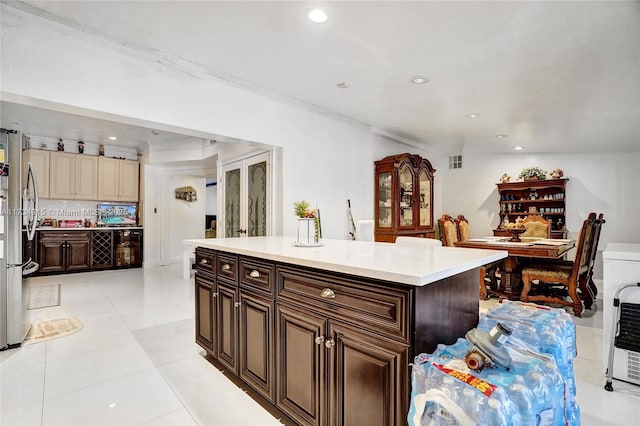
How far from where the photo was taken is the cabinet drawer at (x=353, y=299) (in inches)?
47.3

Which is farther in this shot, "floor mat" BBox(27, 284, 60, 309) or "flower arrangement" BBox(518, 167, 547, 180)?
"flower arrangement" BBox(518, 167, 547, 180)

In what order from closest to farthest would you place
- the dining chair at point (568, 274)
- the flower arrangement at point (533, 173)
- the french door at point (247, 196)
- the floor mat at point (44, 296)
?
the dining chair at point (568, 274)
the french door at point (247, 196)
the floor mat at point (44, 296)
the flower arrangement at point (533, 173)

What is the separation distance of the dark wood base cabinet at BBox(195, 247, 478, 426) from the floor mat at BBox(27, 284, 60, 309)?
349cm

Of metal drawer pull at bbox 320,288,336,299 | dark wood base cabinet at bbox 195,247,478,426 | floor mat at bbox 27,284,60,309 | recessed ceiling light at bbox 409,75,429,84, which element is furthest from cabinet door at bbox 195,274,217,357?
floor mat at bbox 27,284,60,309

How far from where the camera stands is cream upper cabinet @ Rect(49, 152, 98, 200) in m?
6.17

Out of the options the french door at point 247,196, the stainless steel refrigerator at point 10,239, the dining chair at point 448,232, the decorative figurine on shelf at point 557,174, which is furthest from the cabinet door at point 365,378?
the decorative figurine on shelf at point 557,174

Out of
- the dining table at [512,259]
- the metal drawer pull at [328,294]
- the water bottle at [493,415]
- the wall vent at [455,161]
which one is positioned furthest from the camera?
the wall vent at [455,161]

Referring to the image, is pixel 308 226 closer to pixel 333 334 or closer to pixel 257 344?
pixel 257 344

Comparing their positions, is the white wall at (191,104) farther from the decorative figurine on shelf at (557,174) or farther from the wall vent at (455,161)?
the decorative figurine on shelf at (557,174)

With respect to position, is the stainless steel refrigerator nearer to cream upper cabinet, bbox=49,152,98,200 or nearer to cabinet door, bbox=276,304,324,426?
cabinet door, bbox=276,304,324,426

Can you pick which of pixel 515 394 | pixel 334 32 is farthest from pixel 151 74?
pixel 515 394

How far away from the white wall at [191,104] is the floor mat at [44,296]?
10.1ft

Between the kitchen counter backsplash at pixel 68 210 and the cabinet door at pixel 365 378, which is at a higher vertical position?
the kitchen counter backsplash at pixel 68 210

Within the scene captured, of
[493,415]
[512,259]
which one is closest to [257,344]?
[493,415]
